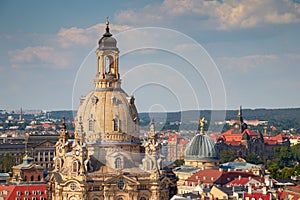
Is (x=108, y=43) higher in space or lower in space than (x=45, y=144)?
higher

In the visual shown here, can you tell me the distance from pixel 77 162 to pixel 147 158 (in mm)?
8091

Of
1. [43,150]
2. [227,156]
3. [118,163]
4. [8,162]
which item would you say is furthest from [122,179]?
[227,156]

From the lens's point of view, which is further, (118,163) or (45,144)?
(45,144)

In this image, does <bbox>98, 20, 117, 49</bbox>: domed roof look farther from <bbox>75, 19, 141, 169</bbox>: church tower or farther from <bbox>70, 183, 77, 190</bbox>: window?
<bbox>70, 183, 77, 190</bbox>: window

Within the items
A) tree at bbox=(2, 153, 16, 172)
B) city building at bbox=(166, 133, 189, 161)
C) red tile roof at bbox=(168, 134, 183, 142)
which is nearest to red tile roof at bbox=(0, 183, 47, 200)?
city building at bbox=(166, 133, 189, 161)

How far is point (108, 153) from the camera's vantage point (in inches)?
4163

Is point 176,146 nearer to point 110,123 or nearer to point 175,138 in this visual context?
point 175,138

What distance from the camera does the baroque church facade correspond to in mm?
102688

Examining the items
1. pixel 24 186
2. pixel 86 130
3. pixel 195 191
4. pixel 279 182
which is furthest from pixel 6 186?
pixel 279 182

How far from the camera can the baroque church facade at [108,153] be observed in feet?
337

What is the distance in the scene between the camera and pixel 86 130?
352ft

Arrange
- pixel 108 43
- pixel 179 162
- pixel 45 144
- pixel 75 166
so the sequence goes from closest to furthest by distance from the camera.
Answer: pixel 75 166 < pixel 108 43 < pixel 179 162 < pixel 45 144

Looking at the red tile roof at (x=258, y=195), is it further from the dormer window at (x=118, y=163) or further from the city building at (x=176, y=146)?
the city building at (x=176, y=146)

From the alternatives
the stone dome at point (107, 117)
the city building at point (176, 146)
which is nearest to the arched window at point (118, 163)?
the stone dome at point (107, 117)
